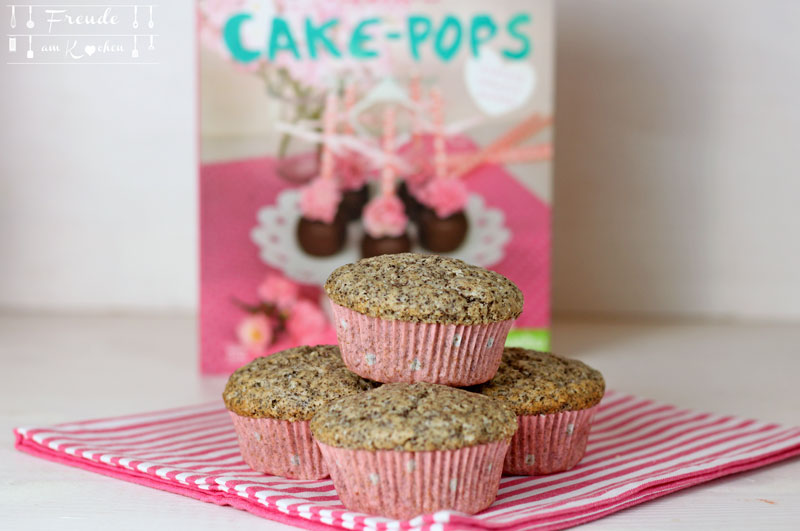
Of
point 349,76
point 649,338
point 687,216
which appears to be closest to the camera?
point 349,76

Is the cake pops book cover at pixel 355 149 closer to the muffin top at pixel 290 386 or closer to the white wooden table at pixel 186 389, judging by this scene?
the white wooden table at pixel 186 389

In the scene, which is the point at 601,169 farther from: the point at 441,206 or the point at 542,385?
the point at 542,385

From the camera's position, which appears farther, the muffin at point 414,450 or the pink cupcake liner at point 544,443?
the pink cupcake liner at point 544,443

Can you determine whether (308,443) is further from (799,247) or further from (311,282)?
(799,247)

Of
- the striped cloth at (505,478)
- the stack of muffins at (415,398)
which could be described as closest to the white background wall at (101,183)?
the striped cloth at (505,478)

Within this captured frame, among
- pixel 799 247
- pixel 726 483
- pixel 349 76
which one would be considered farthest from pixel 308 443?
pixel 799 247

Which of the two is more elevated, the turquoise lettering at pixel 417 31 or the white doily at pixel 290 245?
the turquoise lettering at pixel 417 31
